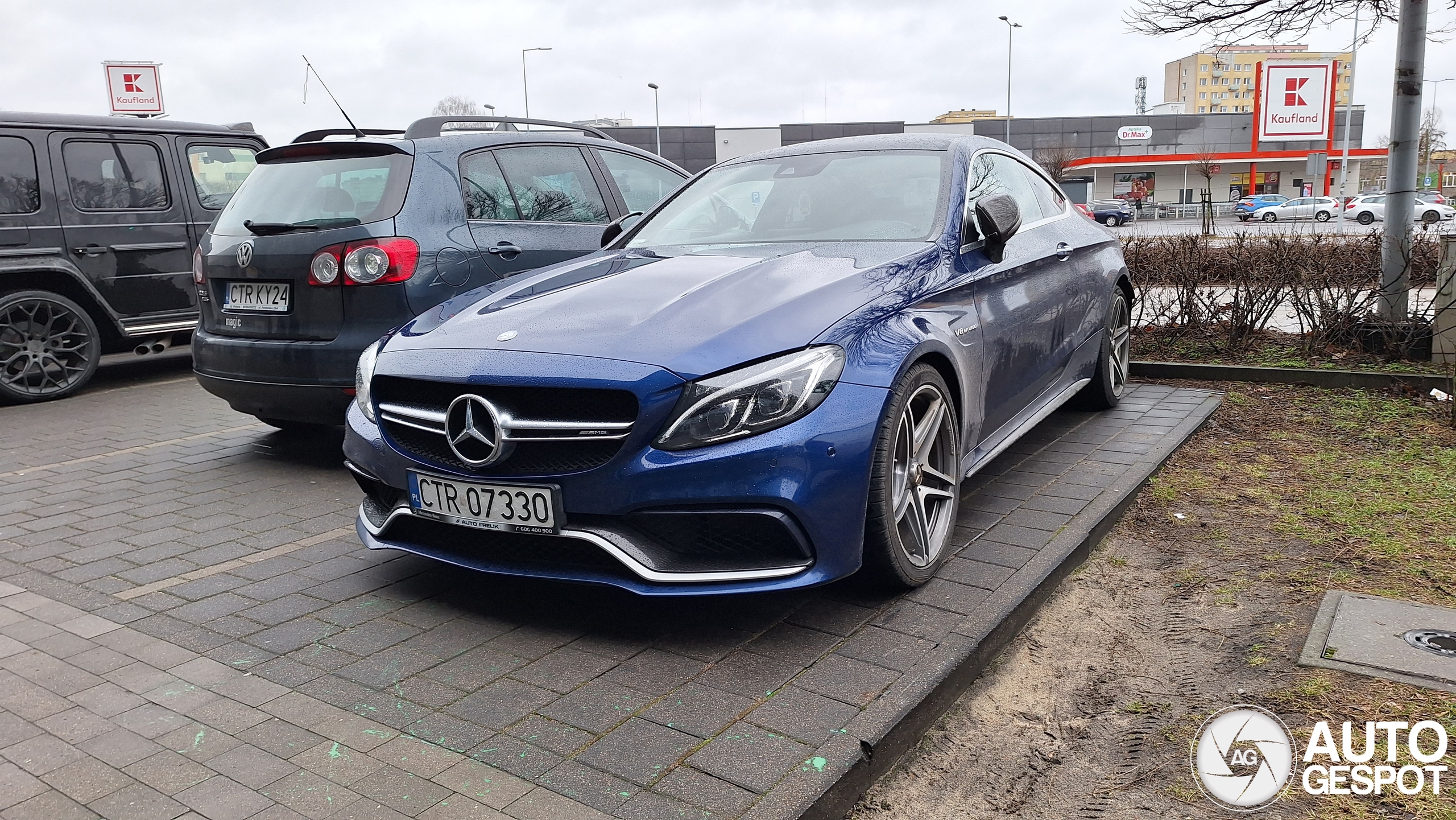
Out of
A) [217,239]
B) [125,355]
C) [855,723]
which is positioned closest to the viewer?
[855,723]

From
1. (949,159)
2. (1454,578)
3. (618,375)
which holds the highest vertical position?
(949,159)

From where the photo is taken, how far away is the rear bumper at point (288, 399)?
16.8 ft

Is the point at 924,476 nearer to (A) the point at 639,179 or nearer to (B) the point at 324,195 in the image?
(B) the point at 324,195

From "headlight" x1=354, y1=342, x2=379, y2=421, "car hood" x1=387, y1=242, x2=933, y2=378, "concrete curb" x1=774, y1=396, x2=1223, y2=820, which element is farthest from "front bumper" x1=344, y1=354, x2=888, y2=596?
"headlight" x1=354, y1=342, x2=379, y2=421

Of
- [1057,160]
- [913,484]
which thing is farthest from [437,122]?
[1057,160]

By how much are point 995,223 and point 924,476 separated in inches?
44.6

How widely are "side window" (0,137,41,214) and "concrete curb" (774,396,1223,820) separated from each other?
8050 mm

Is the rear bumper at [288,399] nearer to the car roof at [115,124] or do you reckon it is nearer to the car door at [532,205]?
the car door at [532,205]

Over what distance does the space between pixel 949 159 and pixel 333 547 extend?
3.09 meters

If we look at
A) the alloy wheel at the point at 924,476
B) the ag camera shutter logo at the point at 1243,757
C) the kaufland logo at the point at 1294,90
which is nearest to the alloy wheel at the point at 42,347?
the alloy wheel at the point at 924,476

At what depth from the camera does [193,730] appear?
9.01 feet

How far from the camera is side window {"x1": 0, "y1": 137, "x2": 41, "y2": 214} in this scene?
25.9 ft

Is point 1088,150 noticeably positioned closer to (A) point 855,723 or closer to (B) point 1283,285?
(B) point 1283,285

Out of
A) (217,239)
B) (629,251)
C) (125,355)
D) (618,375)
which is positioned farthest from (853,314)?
(125,355)
